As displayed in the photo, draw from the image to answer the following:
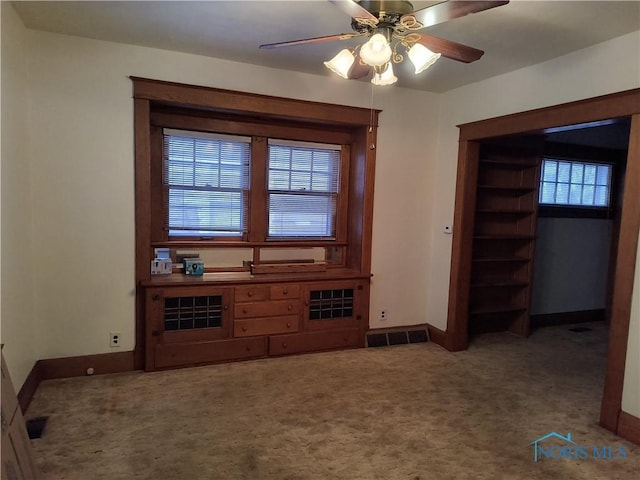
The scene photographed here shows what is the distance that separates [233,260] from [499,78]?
2931mm

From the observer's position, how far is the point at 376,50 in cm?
192

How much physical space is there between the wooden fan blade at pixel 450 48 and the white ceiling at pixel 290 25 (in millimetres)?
402

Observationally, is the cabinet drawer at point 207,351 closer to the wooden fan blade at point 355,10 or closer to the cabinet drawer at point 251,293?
the cabinet drawer at point 251,293

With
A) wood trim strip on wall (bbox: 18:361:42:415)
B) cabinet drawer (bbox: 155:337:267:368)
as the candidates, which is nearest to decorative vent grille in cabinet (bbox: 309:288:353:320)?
cabinet drawer (bbox: 155:337:267:368)

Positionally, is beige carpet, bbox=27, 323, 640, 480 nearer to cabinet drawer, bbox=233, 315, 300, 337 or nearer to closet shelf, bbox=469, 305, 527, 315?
cabinet drawer, bbox=233, 315, 300, 337

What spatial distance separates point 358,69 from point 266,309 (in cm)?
223

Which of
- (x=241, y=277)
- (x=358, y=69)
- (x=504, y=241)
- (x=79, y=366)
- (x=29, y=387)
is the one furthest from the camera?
(x=504, y=241)

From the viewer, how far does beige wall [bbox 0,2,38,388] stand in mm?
2529

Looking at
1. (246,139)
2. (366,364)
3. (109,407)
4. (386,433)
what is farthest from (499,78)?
(109,407)

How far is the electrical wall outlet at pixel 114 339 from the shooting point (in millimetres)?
3428

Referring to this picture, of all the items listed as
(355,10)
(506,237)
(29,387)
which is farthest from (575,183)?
(29,387)

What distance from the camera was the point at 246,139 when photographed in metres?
3.93

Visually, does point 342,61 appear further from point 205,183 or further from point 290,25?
point 205,183

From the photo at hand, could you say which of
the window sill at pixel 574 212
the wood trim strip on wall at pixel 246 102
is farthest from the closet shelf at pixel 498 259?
the wood trim strip on wall at pixel 246 102
